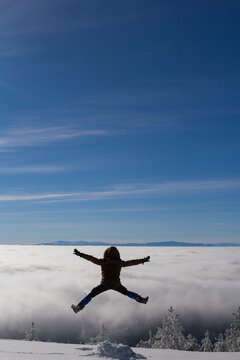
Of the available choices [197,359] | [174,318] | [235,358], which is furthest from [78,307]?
[174,318]

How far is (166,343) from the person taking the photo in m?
67.2

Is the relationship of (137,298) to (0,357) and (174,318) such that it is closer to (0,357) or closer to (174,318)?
(0,357)

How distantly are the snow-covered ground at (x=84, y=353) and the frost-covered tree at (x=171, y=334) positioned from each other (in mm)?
54925

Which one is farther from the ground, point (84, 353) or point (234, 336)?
point (84, 353)

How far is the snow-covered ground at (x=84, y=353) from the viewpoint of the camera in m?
11.3

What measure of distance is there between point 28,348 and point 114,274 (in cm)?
344

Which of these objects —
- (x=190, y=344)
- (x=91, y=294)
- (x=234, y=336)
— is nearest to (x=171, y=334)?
(x=190, y=344)

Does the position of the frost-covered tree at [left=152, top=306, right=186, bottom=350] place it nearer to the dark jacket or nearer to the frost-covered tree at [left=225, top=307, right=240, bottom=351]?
the frost-covered tree at [left=225, top=307, right=240, bottom=351]

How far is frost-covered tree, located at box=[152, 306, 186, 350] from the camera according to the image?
66363 millimetres

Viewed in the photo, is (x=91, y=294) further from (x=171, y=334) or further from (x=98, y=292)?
(x=171, y=334)

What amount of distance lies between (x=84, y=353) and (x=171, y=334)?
202ft

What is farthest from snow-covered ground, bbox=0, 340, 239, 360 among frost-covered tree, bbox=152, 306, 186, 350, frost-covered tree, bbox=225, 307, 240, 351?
frost-covered tree, bbox=225, 307, 240, 351

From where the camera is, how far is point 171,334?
69.6 m

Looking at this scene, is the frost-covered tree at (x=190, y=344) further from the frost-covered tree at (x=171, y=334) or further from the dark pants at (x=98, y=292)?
the dark pants at (x=98, y=292)
